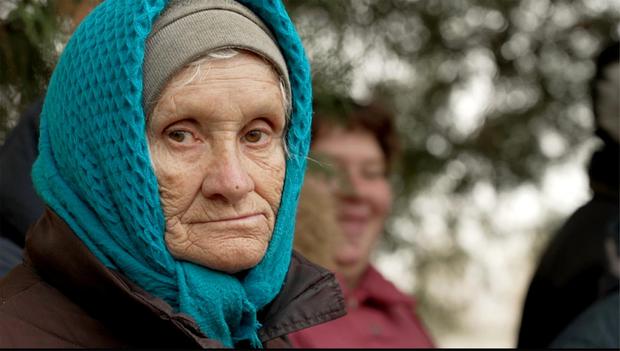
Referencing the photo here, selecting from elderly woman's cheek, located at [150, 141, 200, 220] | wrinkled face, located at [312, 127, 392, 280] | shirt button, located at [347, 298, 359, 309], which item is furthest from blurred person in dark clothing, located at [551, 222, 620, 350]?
elderly woman's cheek, located at [150, 141, 200, 220]

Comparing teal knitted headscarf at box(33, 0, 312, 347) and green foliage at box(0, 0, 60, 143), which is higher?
green foliage at box(0, 0, 60, 143)

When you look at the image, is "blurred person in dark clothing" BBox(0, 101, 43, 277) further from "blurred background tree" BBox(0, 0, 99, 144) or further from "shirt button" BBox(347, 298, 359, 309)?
"shirt button" BBox(347, 298, 359, 309)

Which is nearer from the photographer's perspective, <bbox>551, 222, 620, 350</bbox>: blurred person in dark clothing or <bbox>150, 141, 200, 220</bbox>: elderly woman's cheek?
<bbox>150, 141, 200, 220</bbox>: elderly woman's cheek

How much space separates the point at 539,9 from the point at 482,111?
0.70 m

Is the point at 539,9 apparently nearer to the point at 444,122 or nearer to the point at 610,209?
the point at 444,122

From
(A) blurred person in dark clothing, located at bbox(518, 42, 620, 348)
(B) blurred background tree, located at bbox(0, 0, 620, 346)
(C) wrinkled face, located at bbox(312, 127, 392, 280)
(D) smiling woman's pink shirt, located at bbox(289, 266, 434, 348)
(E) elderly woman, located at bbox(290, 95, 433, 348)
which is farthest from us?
(B) blurred background tree, located at bbox(0, 0, 620, 346)

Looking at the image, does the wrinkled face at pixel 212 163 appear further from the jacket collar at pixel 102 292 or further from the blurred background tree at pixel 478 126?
the blurred background tree at pixel 478 126

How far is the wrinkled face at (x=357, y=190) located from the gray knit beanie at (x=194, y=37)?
7.42ft

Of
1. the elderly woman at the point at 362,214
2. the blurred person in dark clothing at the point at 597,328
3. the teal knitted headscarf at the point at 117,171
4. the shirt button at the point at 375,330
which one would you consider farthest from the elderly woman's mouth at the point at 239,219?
the shirt button at the point at 375,330

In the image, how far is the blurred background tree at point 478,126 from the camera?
5.38 m

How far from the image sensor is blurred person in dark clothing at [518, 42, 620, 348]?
384cm

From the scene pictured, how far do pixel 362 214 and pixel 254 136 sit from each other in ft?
8.45

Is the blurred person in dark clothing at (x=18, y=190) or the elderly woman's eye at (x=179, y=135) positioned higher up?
the elderly woman's eye at (x=179, y=135)

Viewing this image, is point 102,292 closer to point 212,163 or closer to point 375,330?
point 212,163
